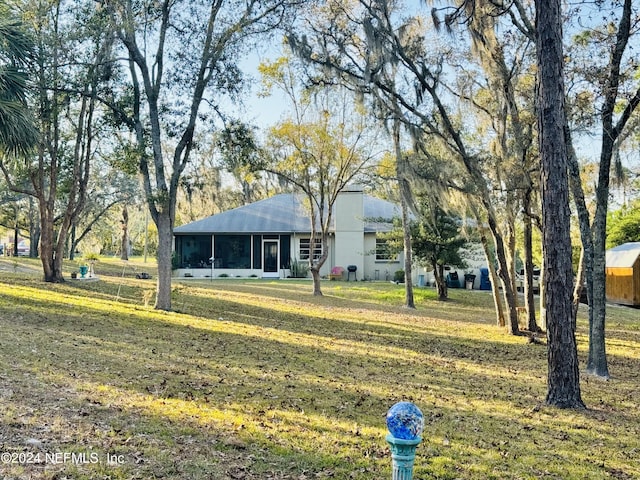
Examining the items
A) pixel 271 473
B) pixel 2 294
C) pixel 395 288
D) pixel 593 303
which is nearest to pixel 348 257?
pixel 395 288

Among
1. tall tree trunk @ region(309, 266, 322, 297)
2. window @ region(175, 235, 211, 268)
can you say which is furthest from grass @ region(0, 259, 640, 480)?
window @ region(175, 235, 211, 268)

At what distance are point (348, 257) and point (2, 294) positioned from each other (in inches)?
692

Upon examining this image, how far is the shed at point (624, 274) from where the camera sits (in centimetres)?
2003

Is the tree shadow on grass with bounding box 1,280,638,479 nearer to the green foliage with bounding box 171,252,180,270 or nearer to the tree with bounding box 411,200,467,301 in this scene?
the tree with bounding box 411,200,467,301

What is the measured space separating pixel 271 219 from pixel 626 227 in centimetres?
1707

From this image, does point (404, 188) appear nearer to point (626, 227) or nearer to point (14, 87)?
point (14, 87)

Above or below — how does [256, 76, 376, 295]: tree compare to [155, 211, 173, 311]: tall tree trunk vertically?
above

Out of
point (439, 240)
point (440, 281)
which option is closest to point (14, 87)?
point (439, 240)

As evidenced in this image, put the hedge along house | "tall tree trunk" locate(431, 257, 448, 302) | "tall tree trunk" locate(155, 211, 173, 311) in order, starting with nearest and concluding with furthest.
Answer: "tall tree trunk" locate(155, 211, 173, 311)
"tall tree trunk" locate(431, 257, 448, 302)
the hedge along house

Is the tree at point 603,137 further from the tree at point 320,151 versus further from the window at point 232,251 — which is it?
the window at point 232,251

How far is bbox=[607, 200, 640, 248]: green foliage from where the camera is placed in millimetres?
24531

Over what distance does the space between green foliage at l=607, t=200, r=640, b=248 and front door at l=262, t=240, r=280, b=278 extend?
16024 mm

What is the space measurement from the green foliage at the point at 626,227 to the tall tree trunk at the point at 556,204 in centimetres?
2135

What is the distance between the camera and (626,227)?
24.8 meters
